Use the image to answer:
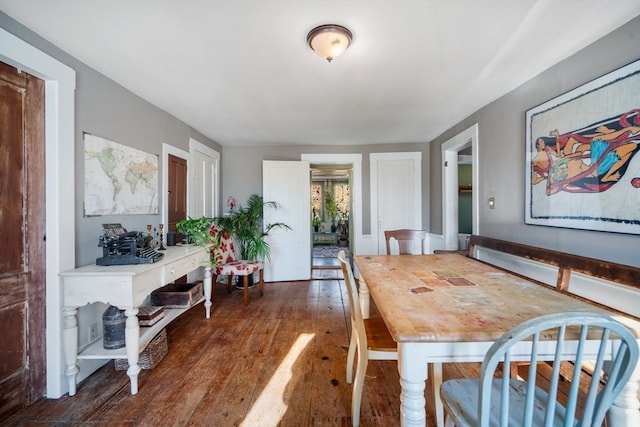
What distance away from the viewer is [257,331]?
2.74 metres

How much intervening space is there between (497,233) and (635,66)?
1.65 metres

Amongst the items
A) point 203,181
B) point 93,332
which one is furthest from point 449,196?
point 93,332

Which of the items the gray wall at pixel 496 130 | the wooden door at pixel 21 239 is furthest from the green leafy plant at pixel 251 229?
the wooden door at pixel 21 239

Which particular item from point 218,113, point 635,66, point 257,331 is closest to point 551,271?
point 635,66

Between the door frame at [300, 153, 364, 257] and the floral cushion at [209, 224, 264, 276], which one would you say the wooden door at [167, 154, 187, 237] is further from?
the door frame at [300, 153, 364, 257]

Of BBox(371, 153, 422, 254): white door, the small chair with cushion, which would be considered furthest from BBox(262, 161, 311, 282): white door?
BBox(371, 153, 422, 254): white door

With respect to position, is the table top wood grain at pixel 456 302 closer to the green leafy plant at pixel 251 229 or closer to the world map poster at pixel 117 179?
the world map poster at pixel 117 179

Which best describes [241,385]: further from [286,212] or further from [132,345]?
[286,212]

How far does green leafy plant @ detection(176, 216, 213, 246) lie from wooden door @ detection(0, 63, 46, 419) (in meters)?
1.18

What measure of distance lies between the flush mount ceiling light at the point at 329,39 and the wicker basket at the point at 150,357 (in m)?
2.44

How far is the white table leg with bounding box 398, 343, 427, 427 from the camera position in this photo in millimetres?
1006

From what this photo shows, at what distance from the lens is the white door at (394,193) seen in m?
4.68

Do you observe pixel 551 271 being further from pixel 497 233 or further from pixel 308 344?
pixel 308 344

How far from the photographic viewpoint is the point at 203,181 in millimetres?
4070
